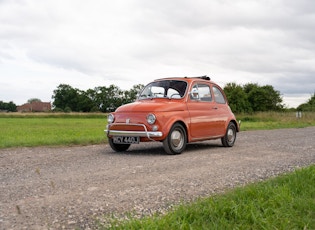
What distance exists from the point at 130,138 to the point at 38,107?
147m

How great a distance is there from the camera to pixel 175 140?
340 inches

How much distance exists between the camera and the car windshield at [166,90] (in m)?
9.48

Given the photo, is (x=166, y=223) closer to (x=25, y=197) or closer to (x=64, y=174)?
(x=25, y=197)

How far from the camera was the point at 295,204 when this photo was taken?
13.4 feet

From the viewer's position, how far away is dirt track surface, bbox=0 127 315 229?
3.76 meters

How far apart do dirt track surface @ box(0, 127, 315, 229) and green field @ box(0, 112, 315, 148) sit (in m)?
2.54

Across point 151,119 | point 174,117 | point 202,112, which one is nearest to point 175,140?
point 174,117

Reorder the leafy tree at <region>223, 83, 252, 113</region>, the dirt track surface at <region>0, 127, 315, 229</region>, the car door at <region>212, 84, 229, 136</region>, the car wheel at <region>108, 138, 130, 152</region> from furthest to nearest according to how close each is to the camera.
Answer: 1. the leafy tree at <region>223, 83, 252, 113</region>
2. the car door at <region>212, 84, 229, 136</region>
3. the car wheel at <region>108, 138, 130, 152</region>
4. the dirt track surface at <region>0, 127, 315, 229</region>

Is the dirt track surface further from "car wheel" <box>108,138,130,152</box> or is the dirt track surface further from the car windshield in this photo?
the car windshield

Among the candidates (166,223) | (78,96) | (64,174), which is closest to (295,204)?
(166,223)

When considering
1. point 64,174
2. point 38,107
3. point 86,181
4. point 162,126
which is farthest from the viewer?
point 38,107

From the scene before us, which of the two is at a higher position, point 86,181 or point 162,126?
point 162,126

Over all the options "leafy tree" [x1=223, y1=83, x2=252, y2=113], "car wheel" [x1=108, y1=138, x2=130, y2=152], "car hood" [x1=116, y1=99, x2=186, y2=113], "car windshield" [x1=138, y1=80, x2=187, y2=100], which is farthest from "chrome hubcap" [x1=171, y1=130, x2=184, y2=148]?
"leafy tree" [x1=223, y1=83, x2=252, y2=113]

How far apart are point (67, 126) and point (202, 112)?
24909 millimetres
